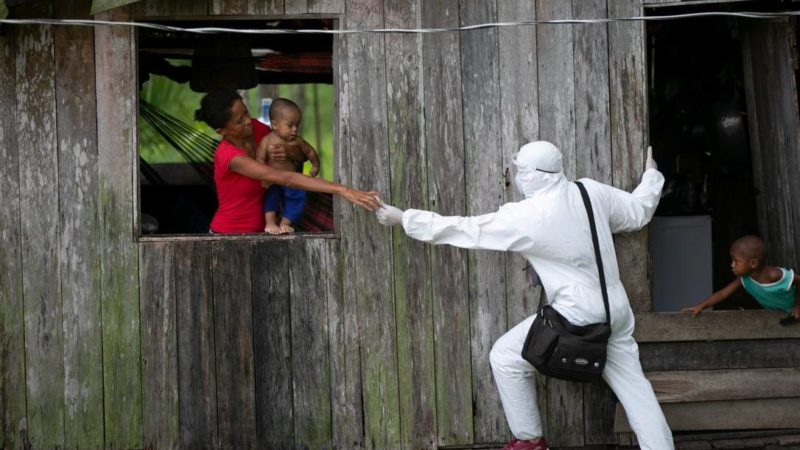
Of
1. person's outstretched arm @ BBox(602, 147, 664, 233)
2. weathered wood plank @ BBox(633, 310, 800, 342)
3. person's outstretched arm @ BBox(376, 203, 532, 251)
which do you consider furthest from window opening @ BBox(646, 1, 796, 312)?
person's outstretched arm @ BBox(376, 203, 532, 251)

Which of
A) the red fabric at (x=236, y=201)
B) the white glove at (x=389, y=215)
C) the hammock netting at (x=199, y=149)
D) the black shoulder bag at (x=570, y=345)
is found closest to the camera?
the black shoulder bag at (x=570, y=345)

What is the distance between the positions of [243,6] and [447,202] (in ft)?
4.47

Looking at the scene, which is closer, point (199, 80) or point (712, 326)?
point (712, 326)

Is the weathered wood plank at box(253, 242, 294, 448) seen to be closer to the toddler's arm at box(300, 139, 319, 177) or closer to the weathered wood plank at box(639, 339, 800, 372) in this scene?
the toddler's arm at box(300, 139, 319, 177)

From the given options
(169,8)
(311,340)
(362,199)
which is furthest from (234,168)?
(311,340)

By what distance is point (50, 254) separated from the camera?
16.3 feet

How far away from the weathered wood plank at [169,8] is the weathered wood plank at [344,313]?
2.21ft

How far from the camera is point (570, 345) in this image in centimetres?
456

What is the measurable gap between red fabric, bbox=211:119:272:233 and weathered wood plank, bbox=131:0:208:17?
27.2 inches

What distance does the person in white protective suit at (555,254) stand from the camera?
15.1 feet

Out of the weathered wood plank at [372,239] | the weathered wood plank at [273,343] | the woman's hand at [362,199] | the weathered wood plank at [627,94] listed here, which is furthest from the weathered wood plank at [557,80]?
the weathered wood plank at [273,343]

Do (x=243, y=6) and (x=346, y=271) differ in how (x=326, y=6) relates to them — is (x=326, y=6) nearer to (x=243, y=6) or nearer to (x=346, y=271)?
(x=243, y=6)

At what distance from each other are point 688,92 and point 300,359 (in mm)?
3327

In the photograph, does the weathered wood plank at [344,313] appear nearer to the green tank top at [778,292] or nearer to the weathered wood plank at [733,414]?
the weathered wood plank at [733,414]
